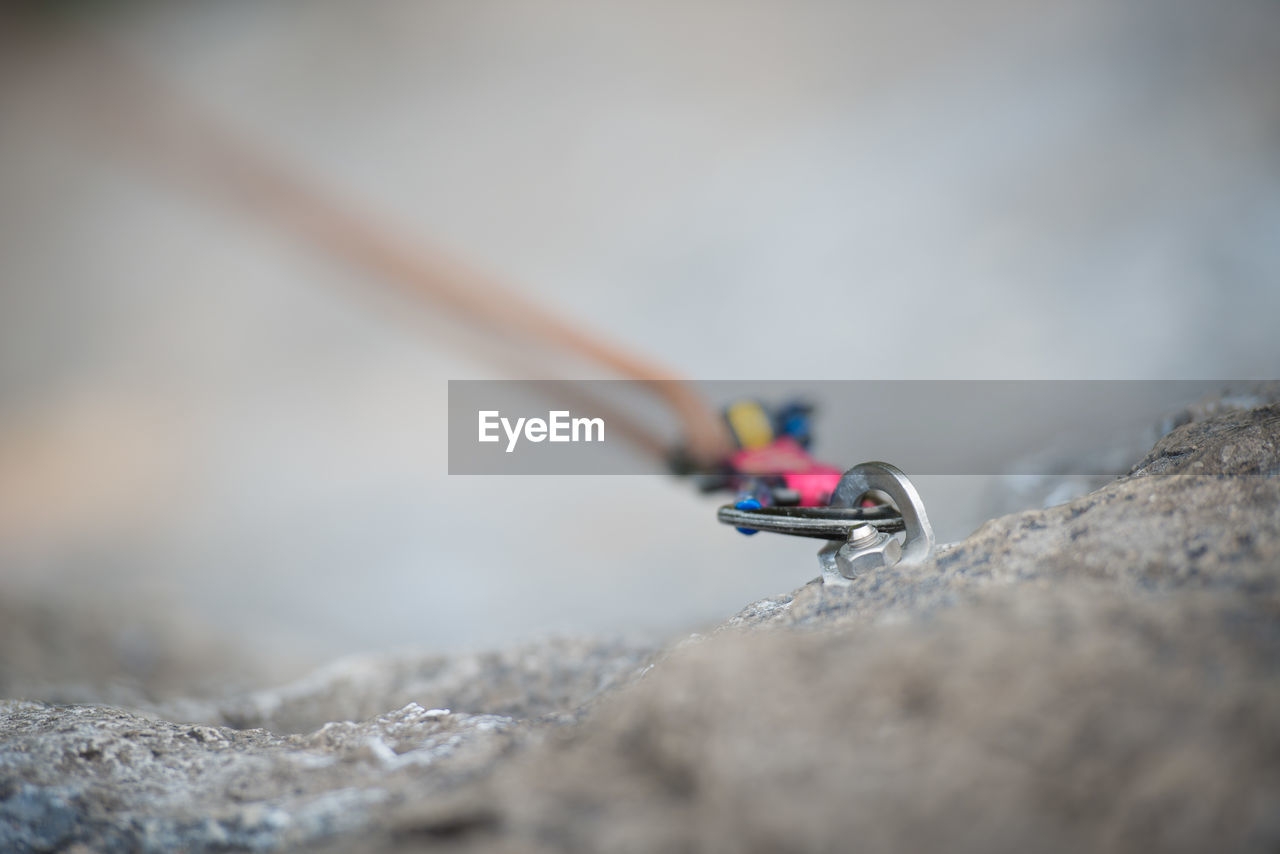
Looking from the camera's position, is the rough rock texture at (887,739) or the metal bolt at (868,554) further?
the metal bolt at (868,554)

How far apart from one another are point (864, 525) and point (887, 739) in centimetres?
26

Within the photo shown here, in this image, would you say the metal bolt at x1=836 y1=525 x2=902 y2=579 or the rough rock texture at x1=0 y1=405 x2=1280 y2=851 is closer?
the rough rock texture at x1=0 y1=405 x2=1280 y2=851

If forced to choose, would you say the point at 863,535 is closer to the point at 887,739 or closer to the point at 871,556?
the point at 871,556

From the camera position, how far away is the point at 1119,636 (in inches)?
13.4

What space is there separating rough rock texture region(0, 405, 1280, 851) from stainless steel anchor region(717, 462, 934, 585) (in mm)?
20

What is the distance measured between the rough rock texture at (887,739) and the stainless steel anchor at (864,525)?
20mm

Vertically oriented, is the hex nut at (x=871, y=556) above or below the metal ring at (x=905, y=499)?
below

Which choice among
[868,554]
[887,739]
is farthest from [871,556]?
[887,739]

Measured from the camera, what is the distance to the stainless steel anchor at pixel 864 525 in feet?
1.77

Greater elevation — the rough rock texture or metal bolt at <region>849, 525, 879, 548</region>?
metal bolt at <region>849, 525, 879, 548</region>

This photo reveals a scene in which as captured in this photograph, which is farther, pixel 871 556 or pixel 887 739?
pixel 871 556

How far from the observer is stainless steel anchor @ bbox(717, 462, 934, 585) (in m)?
0.54

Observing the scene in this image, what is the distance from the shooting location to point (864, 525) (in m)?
0.56

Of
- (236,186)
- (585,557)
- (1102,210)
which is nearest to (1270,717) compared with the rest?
(585,557)
